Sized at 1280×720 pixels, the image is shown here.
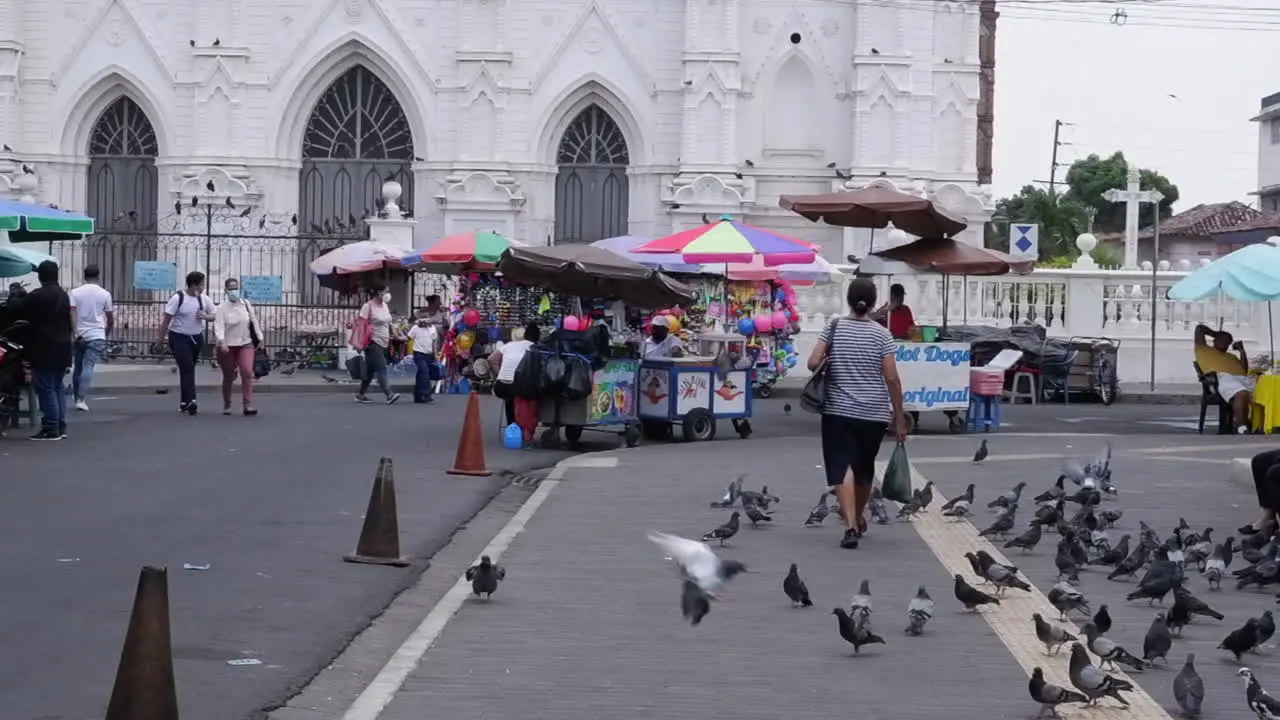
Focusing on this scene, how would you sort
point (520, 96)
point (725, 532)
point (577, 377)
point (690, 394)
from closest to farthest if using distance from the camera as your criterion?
point (725, 532), point (577, 377), point (690, 394), point (520, 96)

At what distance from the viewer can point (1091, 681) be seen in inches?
317

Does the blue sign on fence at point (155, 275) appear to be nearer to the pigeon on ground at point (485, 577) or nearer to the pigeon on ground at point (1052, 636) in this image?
the pigeon on ground at point (485, 577)

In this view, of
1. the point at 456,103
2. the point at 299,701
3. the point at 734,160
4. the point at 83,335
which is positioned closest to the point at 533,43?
the point at 456,103

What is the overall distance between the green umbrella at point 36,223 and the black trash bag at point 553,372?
7.52 meters

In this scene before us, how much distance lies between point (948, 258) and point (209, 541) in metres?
13.9

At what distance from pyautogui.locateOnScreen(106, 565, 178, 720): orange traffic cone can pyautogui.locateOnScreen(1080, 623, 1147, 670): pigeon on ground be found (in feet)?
13.5

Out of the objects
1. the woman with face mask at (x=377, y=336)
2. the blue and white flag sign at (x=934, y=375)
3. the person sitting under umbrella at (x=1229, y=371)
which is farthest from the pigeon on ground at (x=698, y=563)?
the woman with face mask at (x=377, y=336)

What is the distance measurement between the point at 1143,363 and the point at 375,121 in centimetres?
1895

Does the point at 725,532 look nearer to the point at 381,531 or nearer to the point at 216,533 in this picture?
the point at 381,531

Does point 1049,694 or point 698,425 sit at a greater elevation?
point 698,425

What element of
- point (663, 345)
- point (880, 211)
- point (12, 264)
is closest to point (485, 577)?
point (663, 345)

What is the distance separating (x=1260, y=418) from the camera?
2519 centimetres

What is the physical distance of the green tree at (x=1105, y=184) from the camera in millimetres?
88688

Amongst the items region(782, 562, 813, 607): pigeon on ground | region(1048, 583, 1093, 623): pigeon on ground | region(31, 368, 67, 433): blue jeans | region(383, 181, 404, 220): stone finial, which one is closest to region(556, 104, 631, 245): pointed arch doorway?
region(383, 181, 404, 220): stone finial
